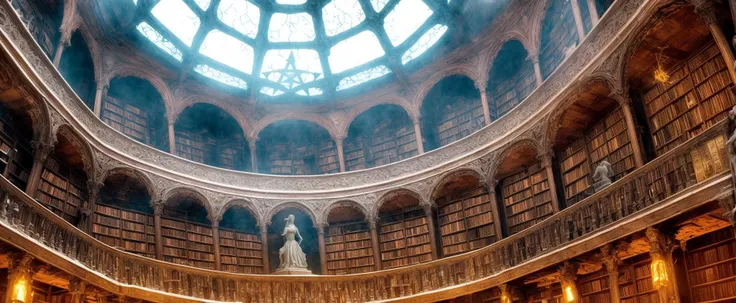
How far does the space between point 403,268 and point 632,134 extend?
23.6ft

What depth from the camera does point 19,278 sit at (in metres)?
8.99

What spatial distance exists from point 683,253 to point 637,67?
3597 millimetres

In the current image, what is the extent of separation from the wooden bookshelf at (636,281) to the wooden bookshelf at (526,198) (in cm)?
293

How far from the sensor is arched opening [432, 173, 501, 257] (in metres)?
16.8

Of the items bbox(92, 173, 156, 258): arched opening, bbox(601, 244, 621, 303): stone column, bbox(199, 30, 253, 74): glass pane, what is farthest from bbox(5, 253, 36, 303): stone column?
bbox(199, 30, 253, 74): glass pane

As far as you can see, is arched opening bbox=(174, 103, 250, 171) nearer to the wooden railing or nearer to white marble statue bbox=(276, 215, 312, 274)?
white marble statue bbox=(276, 215, 312, 274)

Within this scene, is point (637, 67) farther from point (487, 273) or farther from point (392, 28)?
point (392, 28)

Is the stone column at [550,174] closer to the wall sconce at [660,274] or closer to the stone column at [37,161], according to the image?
the wall sconce at [660,274]

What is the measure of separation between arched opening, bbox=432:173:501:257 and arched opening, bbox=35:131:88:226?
919 centimetres

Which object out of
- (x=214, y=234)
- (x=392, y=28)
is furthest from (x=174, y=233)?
(x=392, y=28)

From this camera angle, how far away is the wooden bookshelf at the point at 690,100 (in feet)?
33.5

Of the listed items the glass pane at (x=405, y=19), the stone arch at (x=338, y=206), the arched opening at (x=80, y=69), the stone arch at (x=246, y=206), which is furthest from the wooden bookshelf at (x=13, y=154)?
the glass pane at (x=405, y=19)

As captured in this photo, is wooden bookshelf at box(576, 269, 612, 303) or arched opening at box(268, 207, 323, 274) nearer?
wooden bookshelf at box(576, 269, 612, 303)

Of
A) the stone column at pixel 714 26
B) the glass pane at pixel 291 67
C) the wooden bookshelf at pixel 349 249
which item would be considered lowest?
the wooden bookshelf at pixel 349 249
